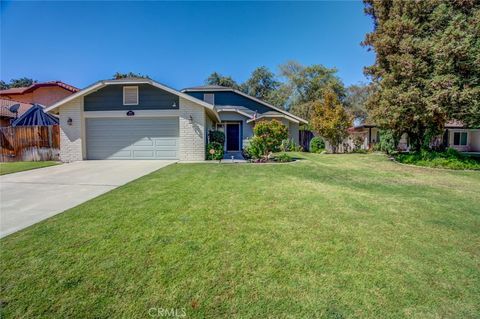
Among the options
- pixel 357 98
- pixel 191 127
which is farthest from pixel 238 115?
pixel 357 98

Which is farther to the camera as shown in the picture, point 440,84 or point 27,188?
point 440,84

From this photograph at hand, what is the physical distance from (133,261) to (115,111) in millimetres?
11920

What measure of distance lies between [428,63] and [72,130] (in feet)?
61.0

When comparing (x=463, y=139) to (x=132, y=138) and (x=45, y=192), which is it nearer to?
(x=132, y=138)

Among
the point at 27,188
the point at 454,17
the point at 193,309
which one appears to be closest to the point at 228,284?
the point at 193,309

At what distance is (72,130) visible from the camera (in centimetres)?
1286

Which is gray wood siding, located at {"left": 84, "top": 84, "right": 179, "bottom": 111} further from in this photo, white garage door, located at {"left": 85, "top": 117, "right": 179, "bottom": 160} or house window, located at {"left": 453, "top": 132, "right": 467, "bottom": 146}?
house window, located at {"left": 453, "top": 132, "right": 467, "bottom": 146}

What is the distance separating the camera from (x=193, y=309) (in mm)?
2141

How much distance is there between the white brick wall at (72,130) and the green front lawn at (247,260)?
31.6ft

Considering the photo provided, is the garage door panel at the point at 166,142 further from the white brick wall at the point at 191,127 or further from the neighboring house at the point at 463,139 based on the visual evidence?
the neighboring house at the point at 463,139

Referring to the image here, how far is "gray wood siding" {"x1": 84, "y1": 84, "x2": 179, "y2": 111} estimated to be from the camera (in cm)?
1272

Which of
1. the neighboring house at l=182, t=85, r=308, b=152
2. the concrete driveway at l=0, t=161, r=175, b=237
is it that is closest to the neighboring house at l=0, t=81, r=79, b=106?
the neighboring house at l=182, t=85, r=308, b=152

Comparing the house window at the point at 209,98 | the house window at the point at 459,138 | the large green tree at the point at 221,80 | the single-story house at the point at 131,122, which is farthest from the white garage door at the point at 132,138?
the large green tree at the point at 221,80

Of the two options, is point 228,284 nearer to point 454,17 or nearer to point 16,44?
point 16,44
